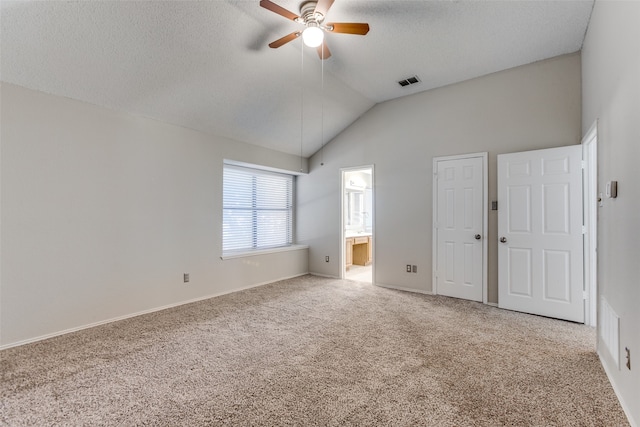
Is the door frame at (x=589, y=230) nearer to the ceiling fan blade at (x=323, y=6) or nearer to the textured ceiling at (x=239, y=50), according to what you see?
the textured ceiling at (x=239, y=50)

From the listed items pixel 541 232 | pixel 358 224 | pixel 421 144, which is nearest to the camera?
pixel 541 232

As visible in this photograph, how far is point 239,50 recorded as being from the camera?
3.15 metres

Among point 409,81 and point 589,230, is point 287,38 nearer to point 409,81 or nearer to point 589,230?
point 409,81

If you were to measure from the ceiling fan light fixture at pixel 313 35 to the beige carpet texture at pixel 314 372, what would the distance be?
2683mm

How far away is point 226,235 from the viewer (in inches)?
191

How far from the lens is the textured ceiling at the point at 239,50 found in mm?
2484

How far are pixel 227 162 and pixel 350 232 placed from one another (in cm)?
348

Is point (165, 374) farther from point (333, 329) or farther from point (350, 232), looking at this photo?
point (350, 232)

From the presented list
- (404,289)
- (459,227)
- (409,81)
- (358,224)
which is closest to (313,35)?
(409,81)

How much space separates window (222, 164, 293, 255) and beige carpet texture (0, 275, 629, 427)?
5.54ft

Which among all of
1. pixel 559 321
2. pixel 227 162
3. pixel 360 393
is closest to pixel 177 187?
pixel 227 162

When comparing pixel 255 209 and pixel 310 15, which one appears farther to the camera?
pixel 255 209

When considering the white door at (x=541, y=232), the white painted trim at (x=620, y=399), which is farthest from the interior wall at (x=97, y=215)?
the white painted trim at (x=620, y=399)

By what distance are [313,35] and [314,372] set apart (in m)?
2.71
